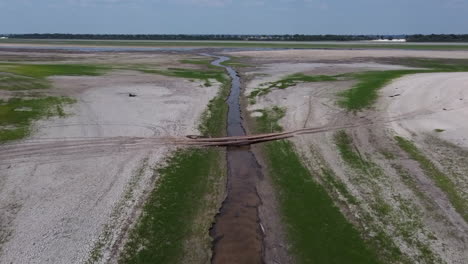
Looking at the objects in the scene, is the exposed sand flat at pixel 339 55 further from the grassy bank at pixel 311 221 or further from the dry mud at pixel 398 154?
the grassy bank at pixel 311 221

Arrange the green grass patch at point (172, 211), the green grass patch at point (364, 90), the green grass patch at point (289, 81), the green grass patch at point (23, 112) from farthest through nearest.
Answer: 1. the green grass patch at point (289, 81)
2. the green grass patch at point (364, 90)
3. the green grass patch at point (23, 112)
4. the green grass patch at point (172, 211)

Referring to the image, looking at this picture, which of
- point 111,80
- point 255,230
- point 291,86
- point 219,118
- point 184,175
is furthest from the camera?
point 111,80

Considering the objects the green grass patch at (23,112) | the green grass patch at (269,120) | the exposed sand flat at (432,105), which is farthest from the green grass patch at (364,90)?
the green grass patch at (23,112)

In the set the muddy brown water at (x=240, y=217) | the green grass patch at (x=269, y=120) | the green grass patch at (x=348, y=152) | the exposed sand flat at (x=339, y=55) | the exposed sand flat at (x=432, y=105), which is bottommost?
the muddy brown water at (x=240, y=217)

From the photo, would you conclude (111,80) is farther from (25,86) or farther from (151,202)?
(151,202)

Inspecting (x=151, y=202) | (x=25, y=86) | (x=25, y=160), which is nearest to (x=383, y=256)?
(x=151, y=202)

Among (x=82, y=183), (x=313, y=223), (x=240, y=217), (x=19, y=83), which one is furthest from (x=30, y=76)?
(x=313, y=223)

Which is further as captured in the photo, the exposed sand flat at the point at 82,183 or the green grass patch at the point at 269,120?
the green grass patch at the point at 269,120
